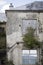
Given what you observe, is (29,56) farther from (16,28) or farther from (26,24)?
(26,24)

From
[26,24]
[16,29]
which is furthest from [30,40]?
[16,29]

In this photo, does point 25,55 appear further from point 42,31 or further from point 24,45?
point 42,31

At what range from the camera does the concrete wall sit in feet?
77.5

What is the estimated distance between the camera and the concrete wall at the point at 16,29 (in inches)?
930

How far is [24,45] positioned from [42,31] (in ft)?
6.98

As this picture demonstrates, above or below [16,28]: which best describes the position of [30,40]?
below

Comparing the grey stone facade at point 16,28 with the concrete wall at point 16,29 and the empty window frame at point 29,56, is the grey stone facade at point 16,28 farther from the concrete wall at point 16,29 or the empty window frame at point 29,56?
the empty window frame at point 29,56

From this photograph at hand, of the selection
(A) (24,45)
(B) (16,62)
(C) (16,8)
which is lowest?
(B) (16,62)

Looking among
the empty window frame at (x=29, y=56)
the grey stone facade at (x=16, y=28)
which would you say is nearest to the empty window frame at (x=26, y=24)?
the grey stone facade at (x=16, y=28)

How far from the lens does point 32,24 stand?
77.5 feet

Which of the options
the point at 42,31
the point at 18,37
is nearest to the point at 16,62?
the point at 18,37

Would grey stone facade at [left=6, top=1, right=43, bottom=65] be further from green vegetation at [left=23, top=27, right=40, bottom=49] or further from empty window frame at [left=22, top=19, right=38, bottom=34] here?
green vegetation at [left=23, top=27, right=40, bottom=49]

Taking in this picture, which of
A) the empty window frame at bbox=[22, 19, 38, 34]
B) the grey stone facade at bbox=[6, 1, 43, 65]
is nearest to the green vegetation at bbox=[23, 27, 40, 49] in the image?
the empty window frame at bbox=[22, 19, 38, 34]

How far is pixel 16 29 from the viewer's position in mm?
23688
